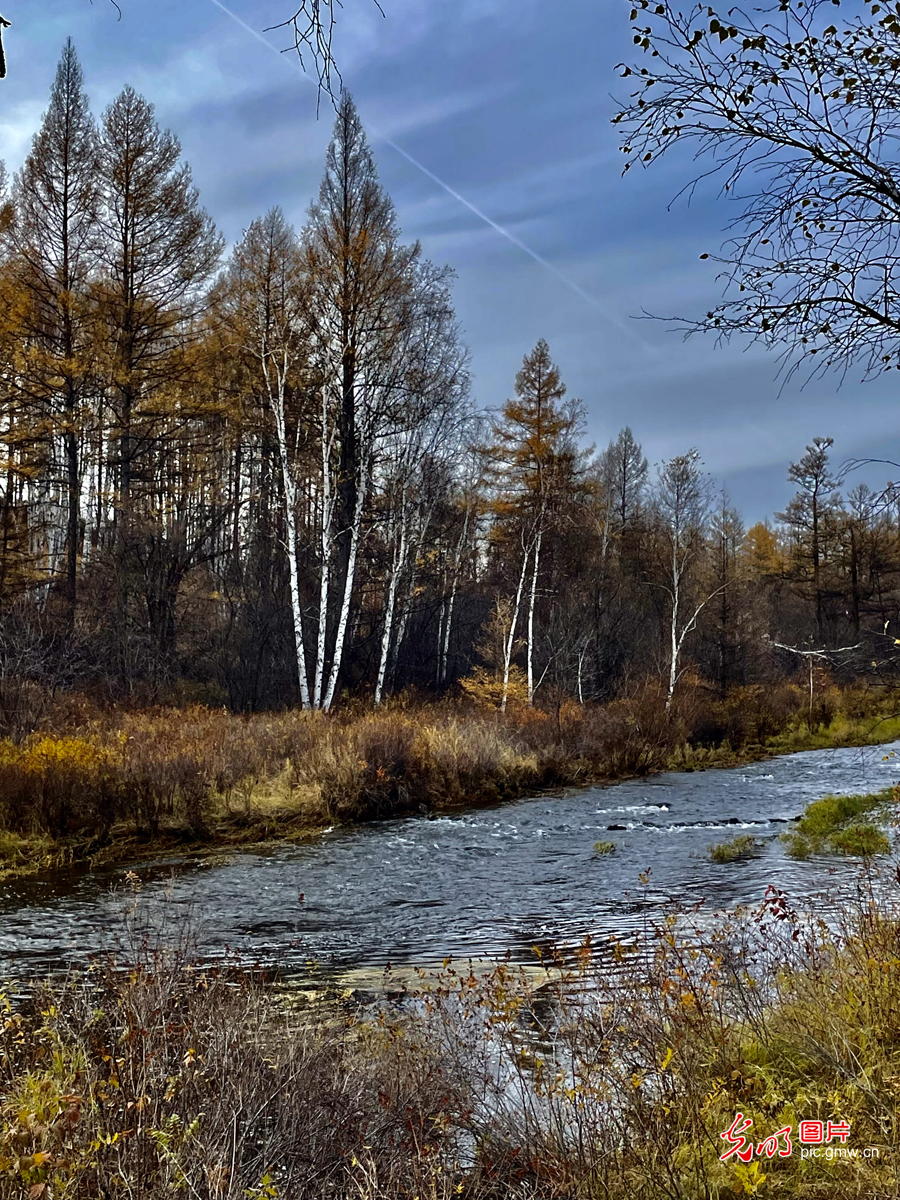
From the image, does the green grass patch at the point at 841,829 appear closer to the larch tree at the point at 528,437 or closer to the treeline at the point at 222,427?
the treeline at the point at 222,427

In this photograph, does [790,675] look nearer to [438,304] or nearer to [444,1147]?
[438,304]

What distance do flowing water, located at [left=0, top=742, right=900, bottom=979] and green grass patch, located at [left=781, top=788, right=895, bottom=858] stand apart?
0.30 meters

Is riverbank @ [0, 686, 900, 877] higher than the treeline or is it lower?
lower

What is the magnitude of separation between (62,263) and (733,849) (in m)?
20.6

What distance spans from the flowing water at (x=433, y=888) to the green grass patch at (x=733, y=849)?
0.22 m

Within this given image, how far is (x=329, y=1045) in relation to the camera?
3984 millimetres

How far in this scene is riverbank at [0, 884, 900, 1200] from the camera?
2643 mm

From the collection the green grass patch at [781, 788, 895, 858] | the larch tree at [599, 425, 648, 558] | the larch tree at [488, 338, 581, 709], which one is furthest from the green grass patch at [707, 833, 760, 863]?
the larch tree at [599, 425, 648, 558]

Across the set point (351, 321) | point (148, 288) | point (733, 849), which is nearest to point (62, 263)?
point (148, 288)

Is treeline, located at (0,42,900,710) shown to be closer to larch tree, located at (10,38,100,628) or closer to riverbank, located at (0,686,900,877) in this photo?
larch tree, located at (10,38,100,628)

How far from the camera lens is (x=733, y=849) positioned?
1079cm

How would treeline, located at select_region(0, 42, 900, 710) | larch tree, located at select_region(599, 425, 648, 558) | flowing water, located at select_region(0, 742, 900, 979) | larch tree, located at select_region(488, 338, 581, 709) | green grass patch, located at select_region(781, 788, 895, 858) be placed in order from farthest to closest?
larch tree, located at select_region(599, 425, 648, 558) < larch tree, located at select_region(488, 338, 581, 709) < treeline, located at select_region(0, 42, 900, 710) < green grass patch, located at select_region(781, 788, 895, 858) < flowing water, located at select_region(0, 742, 900, 979)

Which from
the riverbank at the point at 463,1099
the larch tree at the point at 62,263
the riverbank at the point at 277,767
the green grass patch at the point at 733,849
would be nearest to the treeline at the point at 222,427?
the larch tree at the point at 62,263

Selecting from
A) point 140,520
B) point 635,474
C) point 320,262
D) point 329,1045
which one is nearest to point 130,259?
point 320,262
